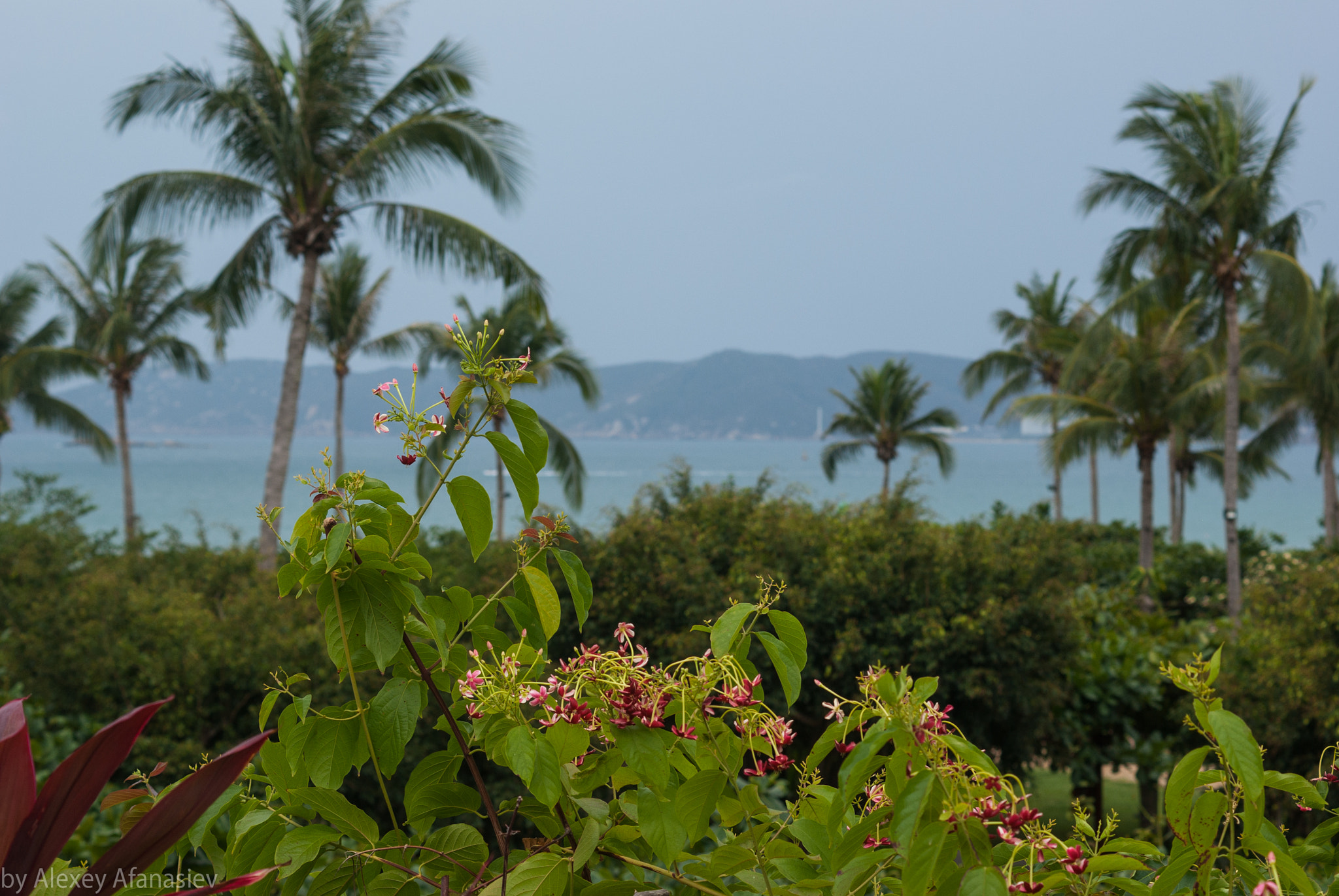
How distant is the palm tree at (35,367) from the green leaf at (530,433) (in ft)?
77.3

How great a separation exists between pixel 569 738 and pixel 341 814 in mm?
301

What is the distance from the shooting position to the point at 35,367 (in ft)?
69.8

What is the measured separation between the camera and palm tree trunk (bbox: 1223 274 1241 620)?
58.6 feet

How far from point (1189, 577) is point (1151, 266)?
771 centimetres

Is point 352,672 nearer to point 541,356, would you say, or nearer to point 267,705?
point 267,705

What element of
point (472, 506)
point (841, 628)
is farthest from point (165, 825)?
point (841, 628)

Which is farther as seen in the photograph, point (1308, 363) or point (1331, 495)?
point (1331, 495)

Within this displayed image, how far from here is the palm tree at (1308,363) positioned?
691 inches

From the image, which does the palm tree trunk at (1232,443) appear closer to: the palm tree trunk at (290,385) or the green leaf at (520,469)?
the palm tree trunk at (290,385)

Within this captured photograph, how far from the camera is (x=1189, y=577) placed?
824 inches

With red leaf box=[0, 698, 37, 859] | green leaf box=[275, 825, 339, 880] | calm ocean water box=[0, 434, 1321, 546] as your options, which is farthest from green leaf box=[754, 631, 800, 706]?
calm ocean water box=[0, 434, 1321, 546]

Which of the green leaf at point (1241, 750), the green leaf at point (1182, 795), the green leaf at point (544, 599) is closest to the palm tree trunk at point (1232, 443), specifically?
the green leaf at point (1182, 795)

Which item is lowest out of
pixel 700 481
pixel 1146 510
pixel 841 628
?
pixel 700 481

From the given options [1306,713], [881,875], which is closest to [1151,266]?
[1306,713]
